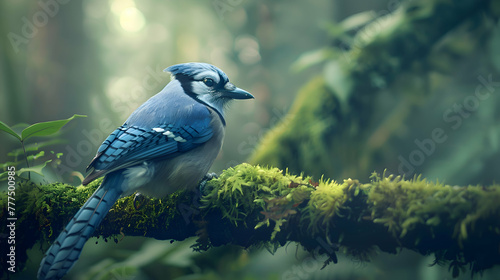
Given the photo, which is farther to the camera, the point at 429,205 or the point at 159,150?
the point at 159,150

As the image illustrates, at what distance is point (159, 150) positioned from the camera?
2.47 metres

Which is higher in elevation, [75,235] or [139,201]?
[139,201]

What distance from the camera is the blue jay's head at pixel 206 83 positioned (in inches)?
112

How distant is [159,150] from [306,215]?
41.0 inches

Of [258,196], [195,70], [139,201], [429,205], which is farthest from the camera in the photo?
[195,70]

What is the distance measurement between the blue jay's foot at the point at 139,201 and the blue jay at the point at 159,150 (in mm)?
54

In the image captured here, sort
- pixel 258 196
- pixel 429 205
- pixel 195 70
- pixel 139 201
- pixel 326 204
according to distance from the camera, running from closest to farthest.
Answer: pixel 429 205
pixel 326 204
pixel 258 196
pixel 139 201
pixel 195 70

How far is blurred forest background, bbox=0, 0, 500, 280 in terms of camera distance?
4.31m

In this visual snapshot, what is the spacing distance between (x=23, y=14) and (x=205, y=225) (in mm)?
6625

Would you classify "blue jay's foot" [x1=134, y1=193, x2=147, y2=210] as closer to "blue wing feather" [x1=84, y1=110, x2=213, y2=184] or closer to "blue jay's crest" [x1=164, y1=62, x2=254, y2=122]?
"blue wing feather" [x1=84, y1=110, x2=213, y2=184]

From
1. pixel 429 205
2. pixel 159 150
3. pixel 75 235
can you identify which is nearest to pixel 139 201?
pixel 159 150

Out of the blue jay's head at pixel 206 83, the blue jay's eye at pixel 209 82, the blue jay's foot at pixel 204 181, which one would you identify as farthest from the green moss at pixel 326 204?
the blue jay's eye at pixel 209 82

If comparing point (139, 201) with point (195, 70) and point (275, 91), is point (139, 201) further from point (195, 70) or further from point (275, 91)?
point (275, 91)

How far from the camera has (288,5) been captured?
10930mm
